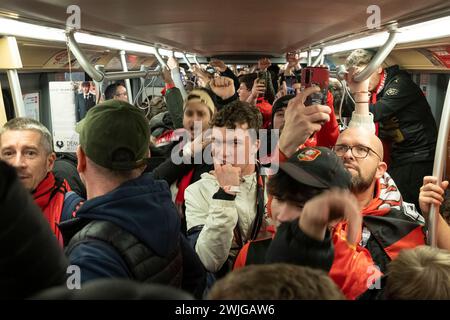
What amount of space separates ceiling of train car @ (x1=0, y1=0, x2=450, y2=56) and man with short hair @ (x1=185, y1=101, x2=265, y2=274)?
1.54 feet

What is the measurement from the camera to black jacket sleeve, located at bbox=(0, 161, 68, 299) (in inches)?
23.7

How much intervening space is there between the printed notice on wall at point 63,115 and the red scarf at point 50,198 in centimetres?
32

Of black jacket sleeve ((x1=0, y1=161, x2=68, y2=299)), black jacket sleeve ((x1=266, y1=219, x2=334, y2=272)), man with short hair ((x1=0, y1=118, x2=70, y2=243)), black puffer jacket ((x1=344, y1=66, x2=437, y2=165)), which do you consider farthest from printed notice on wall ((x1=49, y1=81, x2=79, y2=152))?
black puffer jacket ((x1=344, y1=66, x2=437, y2=165))

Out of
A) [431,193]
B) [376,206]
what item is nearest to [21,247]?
[431,193]

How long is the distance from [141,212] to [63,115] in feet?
4.42

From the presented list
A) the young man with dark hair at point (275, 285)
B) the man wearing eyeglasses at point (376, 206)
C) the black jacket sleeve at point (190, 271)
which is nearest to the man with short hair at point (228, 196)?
the black jacket sleeve at point (190, 271)

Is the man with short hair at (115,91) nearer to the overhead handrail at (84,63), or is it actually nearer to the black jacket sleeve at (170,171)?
the overhead handrail at (84,63)

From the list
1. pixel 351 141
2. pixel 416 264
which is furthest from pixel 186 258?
pixel 351 141

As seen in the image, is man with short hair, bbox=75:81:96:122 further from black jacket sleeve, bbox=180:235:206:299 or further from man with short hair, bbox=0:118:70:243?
black jacket sleeve, bbox=180:235:206:299

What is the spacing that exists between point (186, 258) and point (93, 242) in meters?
0.44

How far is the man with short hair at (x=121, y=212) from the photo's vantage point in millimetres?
1178

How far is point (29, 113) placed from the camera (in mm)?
4438

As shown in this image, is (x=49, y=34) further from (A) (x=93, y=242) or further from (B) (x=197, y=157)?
(A) (x=93, y=242)

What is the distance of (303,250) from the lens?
95 cm
